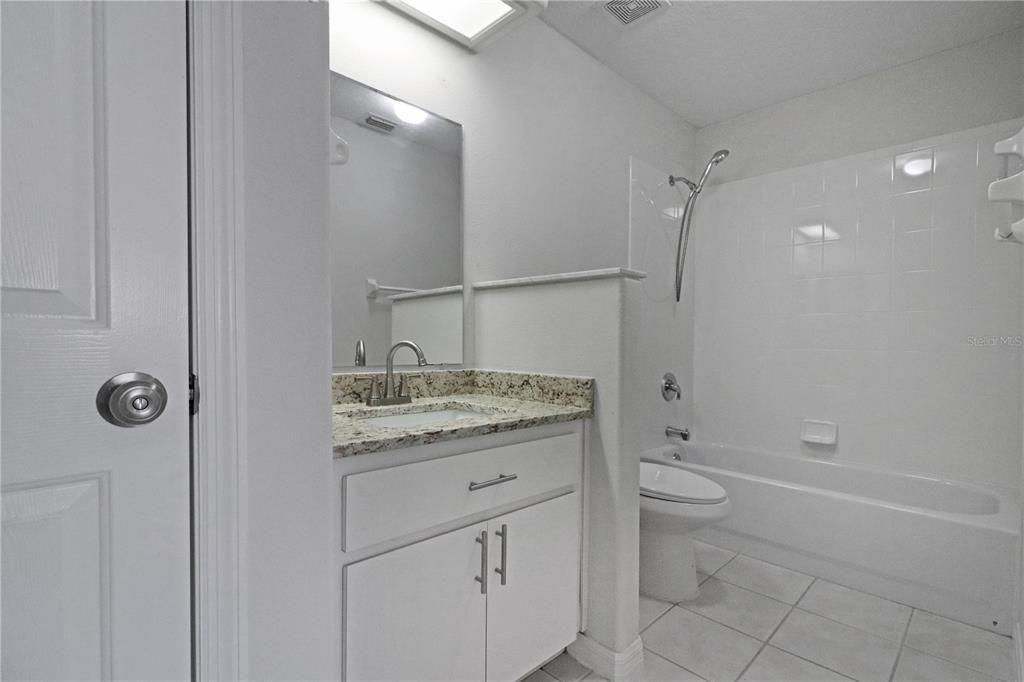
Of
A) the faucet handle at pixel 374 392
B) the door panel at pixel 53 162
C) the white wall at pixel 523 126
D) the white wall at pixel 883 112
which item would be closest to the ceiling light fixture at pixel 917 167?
the white wall at pixel 883 112

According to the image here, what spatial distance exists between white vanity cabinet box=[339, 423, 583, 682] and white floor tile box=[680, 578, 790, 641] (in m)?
0.68

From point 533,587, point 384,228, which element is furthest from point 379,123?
point 533,587

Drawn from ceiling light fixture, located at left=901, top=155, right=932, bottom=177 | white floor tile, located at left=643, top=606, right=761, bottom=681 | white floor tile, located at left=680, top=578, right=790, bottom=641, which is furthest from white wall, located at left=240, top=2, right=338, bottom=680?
ceiling light fixture, located at left=901, top=155, right=932, bottom=177

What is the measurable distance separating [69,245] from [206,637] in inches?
23.0

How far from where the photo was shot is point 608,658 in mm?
1521

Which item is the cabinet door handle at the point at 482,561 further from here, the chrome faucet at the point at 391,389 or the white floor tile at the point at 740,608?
the white floor tile at the point at 740,608

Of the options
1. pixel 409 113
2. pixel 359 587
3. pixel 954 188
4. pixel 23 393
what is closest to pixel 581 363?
pixel 359 587

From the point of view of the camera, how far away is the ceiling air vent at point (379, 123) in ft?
5.41

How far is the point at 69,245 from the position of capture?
0.63m

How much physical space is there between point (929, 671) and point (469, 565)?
5.21ft

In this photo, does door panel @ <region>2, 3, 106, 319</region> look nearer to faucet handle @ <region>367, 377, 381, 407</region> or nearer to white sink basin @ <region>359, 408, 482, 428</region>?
white sink basin @ <region>359, 408, 482, 428</region>

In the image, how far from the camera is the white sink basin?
59.1 inches

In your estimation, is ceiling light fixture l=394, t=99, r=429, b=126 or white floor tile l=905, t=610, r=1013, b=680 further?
ceiling light fixture l=394, t=99, r=429, b=126

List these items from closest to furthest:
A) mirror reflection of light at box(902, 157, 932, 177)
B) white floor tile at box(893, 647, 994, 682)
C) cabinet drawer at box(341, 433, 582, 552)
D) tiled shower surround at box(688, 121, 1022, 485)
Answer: cabinet drawer at box(341, 433, 582, 552)
white floor tile at box(893, 647, 994, 682)
tiled shower surround at box(688, 121, 1022, 485)
mirror reflection of light at box(902, 157, 932, 177)
